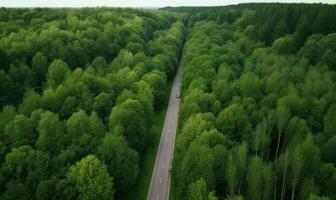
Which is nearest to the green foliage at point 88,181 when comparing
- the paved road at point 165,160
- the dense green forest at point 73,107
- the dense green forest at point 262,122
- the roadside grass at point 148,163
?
the dense green forest at point 73,107

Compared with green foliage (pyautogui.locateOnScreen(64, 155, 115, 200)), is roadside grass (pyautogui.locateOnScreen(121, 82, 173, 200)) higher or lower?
lower

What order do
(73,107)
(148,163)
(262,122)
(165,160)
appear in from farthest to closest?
(73,107)
(165,160)
(148,163)
(262,122)

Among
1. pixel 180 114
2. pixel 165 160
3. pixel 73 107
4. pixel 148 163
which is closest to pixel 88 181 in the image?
pixel 148 163

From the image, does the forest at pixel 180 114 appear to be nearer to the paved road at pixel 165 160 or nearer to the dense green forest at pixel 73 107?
the dense green forest at pixel 73 107

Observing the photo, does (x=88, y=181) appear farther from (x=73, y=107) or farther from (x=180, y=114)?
(x=180, y=114)

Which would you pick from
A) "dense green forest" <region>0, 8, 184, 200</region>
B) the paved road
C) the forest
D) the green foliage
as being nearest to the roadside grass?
the forest

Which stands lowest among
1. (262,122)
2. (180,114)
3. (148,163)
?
(148,163)

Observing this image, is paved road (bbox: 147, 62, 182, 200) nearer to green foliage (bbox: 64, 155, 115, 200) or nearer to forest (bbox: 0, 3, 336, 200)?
forest (bbox: 0, 3, 336, 200)
